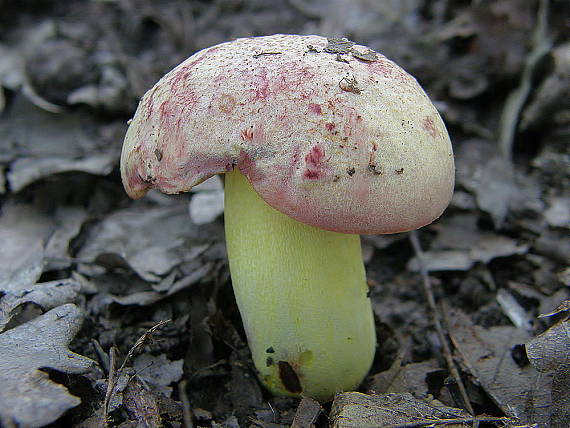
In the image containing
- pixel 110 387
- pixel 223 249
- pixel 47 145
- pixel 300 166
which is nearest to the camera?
pixel 300 166

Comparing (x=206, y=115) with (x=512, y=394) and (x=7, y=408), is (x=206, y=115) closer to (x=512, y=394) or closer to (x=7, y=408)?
(x=7, y=408)

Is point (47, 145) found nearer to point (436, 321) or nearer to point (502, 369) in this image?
point (436, 321)

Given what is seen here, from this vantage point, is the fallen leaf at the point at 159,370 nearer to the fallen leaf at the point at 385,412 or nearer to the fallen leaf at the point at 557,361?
the fallen leaf at the point at 385,412

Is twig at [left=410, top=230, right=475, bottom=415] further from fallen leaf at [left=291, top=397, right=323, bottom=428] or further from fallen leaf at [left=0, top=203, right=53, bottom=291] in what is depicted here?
fallen leaf at [left=0, top=203, right=53, bottom=291]

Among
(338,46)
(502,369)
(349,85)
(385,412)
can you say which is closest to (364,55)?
(338,46)

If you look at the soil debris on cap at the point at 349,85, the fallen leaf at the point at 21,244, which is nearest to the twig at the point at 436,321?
the soil debris on cap at the point at 349,85

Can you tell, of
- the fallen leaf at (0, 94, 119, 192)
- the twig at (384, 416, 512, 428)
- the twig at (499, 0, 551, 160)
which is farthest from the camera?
the twig at (499, 0, 551, 160)

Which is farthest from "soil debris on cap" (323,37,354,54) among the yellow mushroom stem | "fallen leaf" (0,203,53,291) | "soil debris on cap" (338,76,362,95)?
"fallen leaf" (0,203,53,291)
